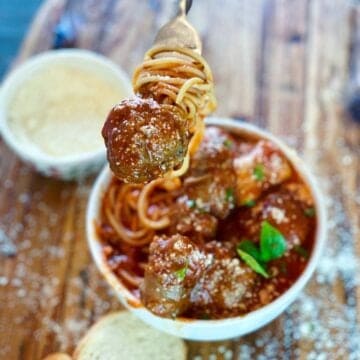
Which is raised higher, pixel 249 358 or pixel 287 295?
pixel 287 295

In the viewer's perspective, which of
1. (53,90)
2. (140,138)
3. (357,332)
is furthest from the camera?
(53,90)

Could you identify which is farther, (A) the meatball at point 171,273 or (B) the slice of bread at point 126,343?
(B) the slice of bread at point 126,343

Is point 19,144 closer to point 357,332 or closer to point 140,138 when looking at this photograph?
point 140,138

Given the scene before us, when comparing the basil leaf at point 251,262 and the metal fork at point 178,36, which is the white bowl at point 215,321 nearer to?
the basil leaf at point 251,262

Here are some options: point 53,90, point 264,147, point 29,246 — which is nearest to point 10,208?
point 29,246

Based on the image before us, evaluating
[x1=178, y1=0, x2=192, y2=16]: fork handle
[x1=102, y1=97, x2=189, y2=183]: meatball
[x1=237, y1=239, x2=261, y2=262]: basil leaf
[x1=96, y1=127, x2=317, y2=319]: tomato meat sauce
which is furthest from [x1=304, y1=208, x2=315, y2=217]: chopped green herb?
[x1=178, y1=0, x2=192, y2=16]: fork handle

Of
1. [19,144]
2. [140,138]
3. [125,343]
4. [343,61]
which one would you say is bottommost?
[125,343]

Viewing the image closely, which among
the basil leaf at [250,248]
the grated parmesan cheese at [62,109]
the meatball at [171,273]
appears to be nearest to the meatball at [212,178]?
the basil leaf at [250,248]
